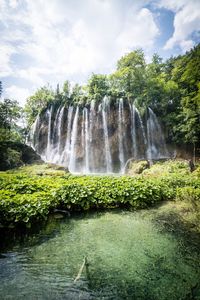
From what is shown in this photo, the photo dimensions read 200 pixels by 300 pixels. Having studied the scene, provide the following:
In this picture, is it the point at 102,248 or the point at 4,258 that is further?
the point at 102,248

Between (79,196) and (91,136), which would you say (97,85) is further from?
(79,196)

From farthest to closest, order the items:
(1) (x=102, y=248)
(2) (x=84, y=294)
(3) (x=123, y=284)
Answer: (1) (x=102, y=248) < (3) (x=123, y=284) < (2) (x=84, y=294)

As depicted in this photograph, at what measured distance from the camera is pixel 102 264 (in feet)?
12.5

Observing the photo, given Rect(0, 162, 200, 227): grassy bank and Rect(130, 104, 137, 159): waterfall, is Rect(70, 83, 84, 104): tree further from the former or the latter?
Rect(0, 162, 200, 227): grassy bank

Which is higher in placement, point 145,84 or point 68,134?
point 145,84

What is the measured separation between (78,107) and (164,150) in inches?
482

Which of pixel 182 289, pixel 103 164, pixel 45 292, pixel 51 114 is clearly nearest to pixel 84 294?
pixel 45 292

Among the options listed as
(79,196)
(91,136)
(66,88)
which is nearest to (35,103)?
(66,88)

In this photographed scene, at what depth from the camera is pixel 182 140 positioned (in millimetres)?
27203

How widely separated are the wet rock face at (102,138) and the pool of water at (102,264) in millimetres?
20216

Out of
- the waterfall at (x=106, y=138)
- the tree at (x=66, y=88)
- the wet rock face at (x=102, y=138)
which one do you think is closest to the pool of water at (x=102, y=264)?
the waterfall at (x=106, y=138)

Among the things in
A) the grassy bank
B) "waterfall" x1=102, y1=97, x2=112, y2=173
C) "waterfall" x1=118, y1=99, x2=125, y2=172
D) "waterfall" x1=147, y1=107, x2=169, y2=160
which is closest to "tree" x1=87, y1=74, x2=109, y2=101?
"waterfall" x1=102, y1=97, x2=112, y2=173

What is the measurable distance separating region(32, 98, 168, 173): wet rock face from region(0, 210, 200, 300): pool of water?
2022cm

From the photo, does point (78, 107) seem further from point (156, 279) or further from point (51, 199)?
point (156, 279)
